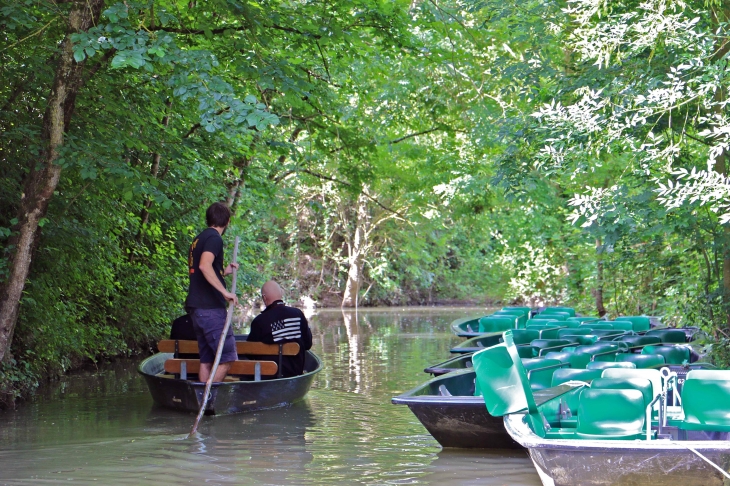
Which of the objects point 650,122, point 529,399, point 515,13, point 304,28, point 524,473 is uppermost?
point 515,13

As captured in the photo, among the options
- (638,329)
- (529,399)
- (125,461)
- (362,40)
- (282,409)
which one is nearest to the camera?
(529,399)

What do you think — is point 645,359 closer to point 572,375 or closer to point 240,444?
point 572,375

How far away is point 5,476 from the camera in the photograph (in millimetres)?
6145

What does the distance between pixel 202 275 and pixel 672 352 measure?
464cm

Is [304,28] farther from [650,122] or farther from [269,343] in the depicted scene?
[650,122]

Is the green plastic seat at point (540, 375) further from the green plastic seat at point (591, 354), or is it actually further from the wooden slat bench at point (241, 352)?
the wooden slat bench at point (241, 352)

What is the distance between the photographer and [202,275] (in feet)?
27.5

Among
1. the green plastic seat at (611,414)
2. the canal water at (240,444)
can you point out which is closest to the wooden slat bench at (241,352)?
the canal water at (240,444)

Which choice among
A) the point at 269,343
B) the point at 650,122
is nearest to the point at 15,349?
the point at 269,343

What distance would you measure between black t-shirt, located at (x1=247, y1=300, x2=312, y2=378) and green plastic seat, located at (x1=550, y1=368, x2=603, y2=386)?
344 cm

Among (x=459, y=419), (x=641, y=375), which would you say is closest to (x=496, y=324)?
(x=459, y=419)

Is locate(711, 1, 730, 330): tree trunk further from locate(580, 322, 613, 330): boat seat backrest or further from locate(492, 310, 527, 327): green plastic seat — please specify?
locate(492, 310, 527, 327): green plastic seat

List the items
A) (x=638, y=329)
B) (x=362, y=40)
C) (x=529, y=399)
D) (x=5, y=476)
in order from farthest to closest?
(x=638, y=329), (x=362, y=40), (x=5, y=476), (x=529, y=399)

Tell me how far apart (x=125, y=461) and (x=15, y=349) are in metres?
3.79
